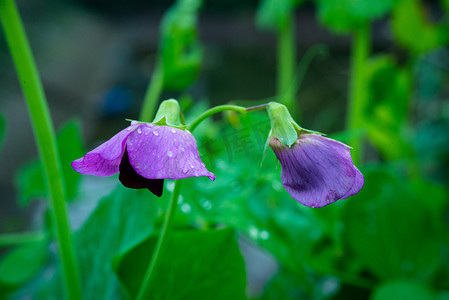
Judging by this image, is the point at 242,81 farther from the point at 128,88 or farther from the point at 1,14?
the point at 1,14

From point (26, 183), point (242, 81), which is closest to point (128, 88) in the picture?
point (242, 81)

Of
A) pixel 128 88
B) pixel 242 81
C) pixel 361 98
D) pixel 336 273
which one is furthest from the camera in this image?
pixel 128 88

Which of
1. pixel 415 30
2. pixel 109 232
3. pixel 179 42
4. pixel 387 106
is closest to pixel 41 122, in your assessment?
pixel 109 232

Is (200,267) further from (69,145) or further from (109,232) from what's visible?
(69,145)

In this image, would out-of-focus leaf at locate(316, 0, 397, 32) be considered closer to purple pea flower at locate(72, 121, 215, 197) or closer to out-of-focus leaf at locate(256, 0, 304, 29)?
out-of-focus leaf at locate(256, 0, 304, 29)

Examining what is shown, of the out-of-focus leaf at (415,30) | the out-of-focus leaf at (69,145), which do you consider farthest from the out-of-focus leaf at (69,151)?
the out-of-focus leaf at (415,30)

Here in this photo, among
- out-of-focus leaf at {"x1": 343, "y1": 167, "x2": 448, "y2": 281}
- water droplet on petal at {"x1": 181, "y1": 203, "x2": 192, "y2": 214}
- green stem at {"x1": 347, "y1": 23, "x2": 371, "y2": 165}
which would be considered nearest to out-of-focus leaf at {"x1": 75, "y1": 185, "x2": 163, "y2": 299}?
water droplet on petal at {"x1": 181, "y1": 203, "x2": 192, "y2": 214}
